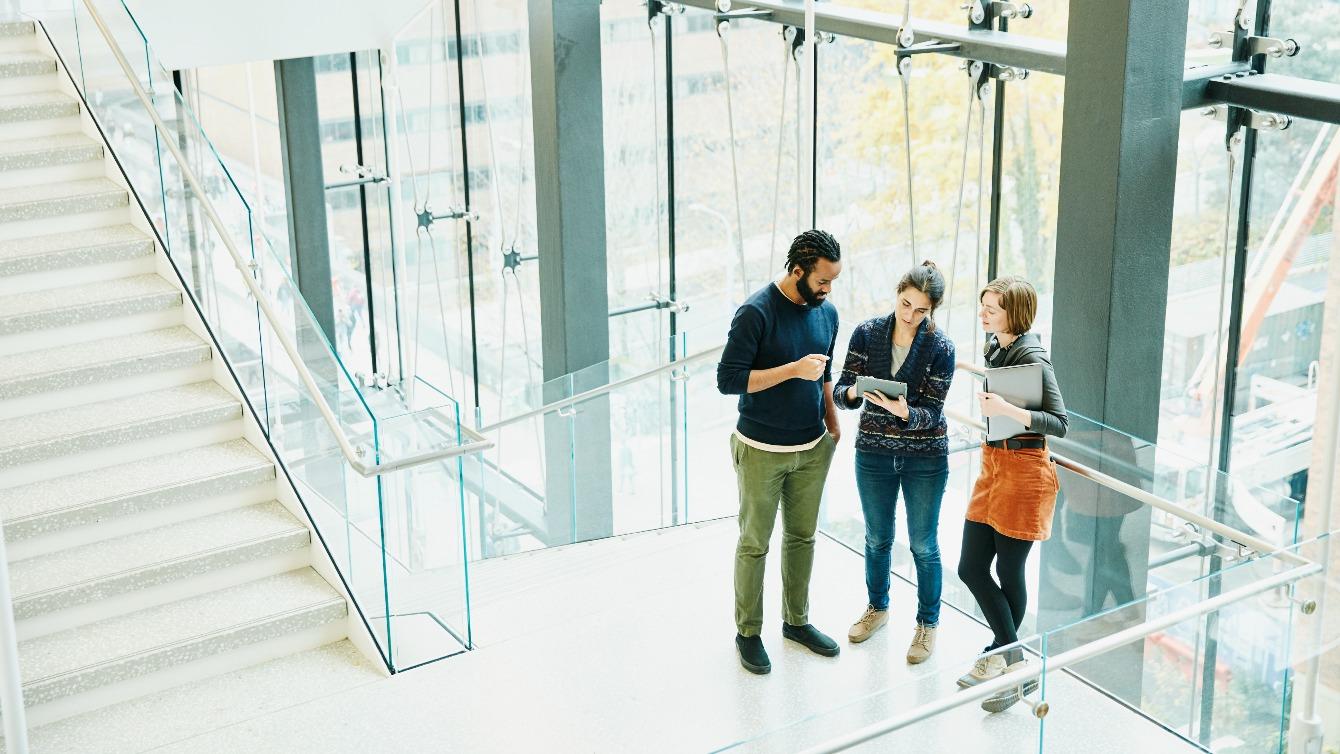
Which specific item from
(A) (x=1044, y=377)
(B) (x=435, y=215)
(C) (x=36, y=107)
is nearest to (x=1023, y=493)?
(A) (x=1044, y=377)

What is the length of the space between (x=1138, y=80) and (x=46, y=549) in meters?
4.35

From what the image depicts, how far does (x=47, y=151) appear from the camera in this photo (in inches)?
258

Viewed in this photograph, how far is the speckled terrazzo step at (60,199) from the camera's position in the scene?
6.29m

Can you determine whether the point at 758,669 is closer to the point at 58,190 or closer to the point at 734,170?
the point at 58,190

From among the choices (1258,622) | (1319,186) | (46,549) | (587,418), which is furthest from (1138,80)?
(46,549)

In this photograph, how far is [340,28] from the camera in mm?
9867

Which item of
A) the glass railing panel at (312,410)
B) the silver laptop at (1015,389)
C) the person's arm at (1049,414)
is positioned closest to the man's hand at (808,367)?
the silver laptop at (1015,389)

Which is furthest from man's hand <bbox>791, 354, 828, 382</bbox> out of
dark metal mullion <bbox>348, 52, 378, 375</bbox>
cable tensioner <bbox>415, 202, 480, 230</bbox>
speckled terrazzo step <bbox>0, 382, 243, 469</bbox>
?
dark metal mullion <bbox>348, 52, 378, 375</bbox>

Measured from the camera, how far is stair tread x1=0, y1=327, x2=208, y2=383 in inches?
226

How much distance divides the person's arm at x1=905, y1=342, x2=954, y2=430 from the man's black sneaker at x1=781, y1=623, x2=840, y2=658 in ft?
2.91

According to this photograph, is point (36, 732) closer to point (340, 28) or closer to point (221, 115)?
point (340, 28)

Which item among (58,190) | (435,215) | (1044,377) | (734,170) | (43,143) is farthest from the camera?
(435,215)

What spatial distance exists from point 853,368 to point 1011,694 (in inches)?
54.1

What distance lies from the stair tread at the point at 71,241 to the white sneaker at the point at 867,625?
3.44 m
